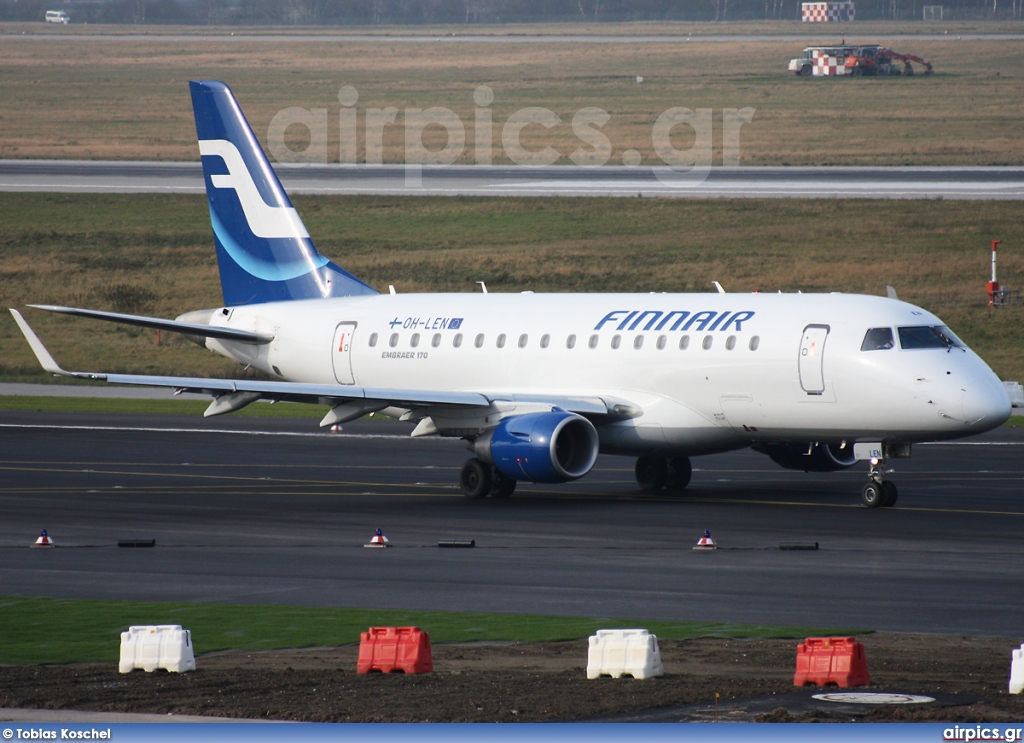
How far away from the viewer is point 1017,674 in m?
15.9

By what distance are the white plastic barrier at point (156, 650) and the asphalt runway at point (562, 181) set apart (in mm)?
70295

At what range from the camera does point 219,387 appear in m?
34.2

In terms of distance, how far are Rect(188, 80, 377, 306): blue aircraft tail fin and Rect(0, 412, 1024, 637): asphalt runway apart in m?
4.29

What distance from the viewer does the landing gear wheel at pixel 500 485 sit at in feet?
118

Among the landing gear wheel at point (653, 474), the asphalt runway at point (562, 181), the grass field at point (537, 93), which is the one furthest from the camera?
the grass field at point (537, 93)

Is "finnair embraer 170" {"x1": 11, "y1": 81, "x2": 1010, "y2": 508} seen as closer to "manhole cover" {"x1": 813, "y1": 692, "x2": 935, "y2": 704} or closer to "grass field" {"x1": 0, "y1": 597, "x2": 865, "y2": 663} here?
"grass field" {"x1": 0, "y1": 597, "x2": 865, "y2": 663}

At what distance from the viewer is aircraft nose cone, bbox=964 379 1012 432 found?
3181cm

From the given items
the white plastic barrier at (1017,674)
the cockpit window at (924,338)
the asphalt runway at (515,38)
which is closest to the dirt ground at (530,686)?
the white plastic barrier at (1017,674)

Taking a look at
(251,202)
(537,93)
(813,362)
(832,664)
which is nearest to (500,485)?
(813,362)

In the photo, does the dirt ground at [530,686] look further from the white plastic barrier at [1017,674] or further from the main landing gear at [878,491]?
the main landing gear at [878,491]

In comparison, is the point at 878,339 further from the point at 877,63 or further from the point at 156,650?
the point at 877,63

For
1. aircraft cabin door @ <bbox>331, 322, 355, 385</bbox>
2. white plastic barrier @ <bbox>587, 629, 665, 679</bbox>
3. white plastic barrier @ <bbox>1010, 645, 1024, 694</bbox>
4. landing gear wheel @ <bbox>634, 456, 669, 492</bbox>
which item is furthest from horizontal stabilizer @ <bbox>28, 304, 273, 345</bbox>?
white plastic barrier @ <bbox>1010, 645, 1024, 694</bbox>

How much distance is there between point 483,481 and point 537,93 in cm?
10962

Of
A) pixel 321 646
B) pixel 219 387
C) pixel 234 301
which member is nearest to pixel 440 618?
pixel 321 646
